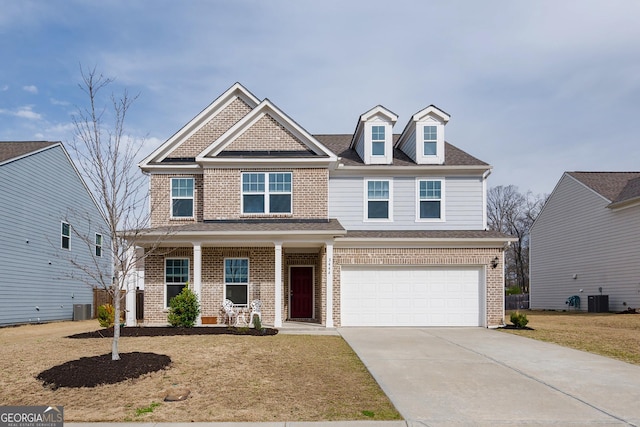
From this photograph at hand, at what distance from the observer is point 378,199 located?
19172mm

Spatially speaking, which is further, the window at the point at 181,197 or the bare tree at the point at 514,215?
the bare tree at the point at 514,215

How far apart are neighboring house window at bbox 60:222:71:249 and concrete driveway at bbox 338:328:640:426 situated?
1782 centimetres

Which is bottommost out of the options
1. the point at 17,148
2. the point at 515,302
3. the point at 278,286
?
the point at 515,302

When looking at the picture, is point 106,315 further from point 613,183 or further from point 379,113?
point 613,183

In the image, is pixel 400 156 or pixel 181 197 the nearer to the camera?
pixel 181 197

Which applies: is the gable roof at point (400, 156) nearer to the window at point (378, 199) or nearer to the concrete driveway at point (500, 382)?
the window at point (378, 199)

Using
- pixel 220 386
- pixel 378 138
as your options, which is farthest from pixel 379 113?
pixel 220 386

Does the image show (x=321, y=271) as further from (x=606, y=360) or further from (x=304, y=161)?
(x=606, y=360)

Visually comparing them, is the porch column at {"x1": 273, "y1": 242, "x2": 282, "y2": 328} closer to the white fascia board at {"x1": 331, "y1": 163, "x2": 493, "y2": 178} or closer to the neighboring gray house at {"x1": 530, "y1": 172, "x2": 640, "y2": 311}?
the white fascia board at {"x1": 331, "y1": 163, "x2": 493, "y2": 178}

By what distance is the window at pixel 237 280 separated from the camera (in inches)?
710

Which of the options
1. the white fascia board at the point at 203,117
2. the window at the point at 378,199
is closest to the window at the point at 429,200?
the window at the point at 378,199

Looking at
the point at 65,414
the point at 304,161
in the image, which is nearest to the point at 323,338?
the point at 304,161

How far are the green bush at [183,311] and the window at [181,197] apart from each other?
3599 mm

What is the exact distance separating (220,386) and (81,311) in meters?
20.1
